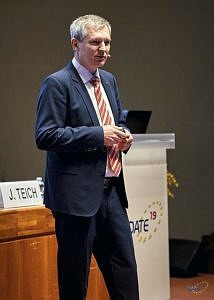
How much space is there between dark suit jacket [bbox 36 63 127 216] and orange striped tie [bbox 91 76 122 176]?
5 centimetres

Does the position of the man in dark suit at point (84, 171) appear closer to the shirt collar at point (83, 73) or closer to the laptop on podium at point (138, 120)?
the shirt collar at point (83, 73)

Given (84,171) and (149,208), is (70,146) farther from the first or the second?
(149,208)

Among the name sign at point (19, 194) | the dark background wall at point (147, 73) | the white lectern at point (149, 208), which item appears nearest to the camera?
the name sign at point (19, 194)

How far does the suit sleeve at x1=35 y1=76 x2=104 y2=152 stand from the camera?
88.1 inches

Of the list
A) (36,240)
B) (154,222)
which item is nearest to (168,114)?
(154,222)

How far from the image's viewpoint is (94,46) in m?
2.33

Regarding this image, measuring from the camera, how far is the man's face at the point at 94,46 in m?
2.33

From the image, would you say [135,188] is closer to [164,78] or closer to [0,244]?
[0,244]

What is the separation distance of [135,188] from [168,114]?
240 centimetres

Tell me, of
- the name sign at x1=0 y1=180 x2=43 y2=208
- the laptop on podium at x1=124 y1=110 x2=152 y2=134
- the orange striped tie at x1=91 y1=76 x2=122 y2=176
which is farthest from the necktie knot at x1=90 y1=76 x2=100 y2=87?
the laptop on podium at x1=124 y1=110 x2=152 y2=134

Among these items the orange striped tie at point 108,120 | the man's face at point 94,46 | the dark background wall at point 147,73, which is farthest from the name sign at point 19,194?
the dark background wall at point 147,73

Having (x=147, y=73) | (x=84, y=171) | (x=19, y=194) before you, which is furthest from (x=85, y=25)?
(x=147, y=73)

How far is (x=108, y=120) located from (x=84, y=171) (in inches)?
9.5

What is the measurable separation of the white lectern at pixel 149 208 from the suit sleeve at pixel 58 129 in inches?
48.9
